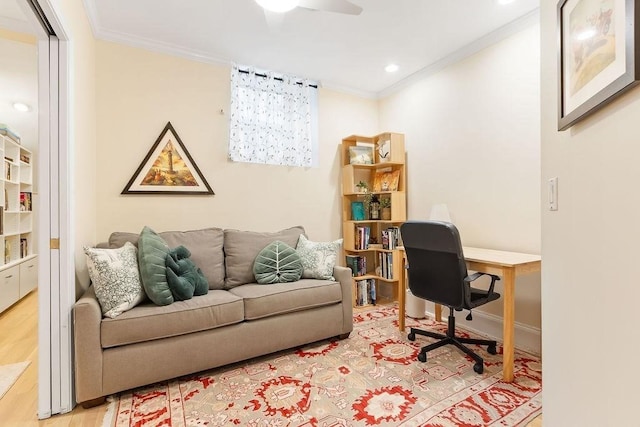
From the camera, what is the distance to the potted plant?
3.72 metres

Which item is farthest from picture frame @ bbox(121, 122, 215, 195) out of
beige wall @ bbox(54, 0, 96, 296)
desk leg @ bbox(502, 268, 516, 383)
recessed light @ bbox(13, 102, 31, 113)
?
desk leg @ bbox(502, 268, 516, 383)

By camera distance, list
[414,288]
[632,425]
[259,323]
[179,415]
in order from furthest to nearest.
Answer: [414,288]
[259,323]
[179,415]
[632,425]

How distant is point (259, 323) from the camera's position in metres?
2.33

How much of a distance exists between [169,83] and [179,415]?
2.70 metres

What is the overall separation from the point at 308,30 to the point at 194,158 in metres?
1.55

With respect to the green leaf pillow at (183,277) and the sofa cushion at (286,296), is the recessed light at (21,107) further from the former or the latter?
the sofa cushion at (286,296)

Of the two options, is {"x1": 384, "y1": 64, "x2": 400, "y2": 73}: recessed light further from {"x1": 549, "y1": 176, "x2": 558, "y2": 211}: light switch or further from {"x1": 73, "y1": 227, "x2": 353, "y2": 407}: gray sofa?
{"x1": 549, "y1": 176, "x2": 558, "y2": 211}: light switch

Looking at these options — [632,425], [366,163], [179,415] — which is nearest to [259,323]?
[179,415]

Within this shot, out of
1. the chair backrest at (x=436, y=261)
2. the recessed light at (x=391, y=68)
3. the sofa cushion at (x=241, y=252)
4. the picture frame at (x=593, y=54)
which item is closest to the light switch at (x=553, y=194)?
the picture frame at (x=593, y=54)

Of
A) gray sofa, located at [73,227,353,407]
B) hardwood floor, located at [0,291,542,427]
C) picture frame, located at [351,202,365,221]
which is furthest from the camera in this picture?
picture frame, located at [351,202,365,221]

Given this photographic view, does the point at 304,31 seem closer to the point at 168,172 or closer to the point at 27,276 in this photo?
the point at 168,172

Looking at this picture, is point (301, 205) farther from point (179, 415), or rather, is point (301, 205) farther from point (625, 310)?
point (625, 310)

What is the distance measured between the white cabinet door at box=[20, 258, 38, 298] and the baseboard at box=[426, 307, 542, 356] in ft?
15.3

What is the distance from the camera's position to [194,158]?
3.08m
